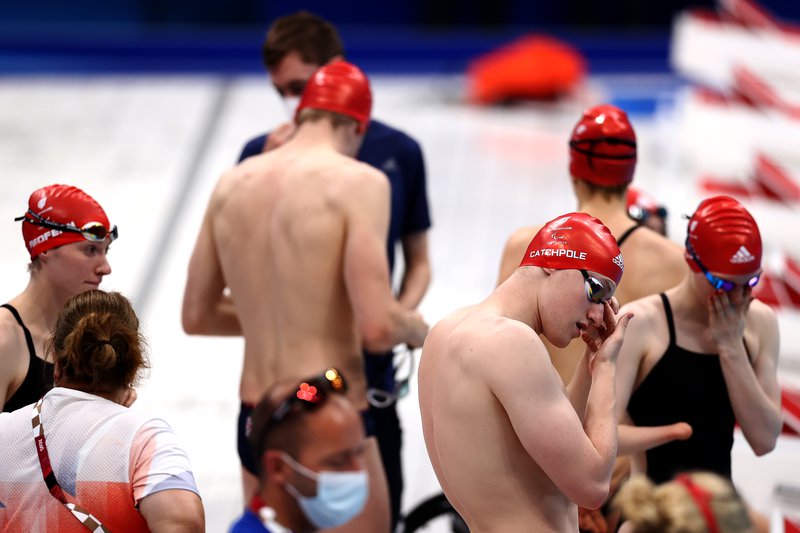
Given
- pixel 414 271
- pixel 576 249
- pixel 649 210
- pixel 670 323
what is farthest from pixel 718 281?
pixel 414 271

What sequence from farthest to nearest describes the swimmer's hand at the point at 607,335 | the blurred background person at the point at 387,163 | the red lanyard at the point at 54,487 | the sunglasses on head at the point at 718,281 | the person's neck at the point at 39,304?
the blurred background person at the point at 387,163
the sunglasses on head at the point at 718,281
the person's neck at the point at 39,304
the swimmer's hand at the point at 607,335
the red lanyard at the point at 54,487

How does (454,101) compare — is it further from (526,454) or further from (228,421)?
(526,454)

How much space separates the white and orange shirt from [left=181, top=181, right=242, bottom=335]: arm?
121 centimetres

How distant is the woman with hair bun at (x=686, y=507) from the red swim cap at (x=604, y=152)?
4.65 ft

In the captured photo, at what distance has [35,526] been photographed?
242cm

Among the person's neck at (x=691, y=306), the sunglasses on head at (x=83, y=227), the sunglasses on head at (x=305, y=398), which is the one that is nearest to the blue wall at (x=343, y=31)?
the sunglasses on head at (x=83, y=227)

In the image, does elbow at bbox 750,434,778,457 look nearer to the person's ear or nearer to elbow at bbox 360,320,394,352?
elbow at bbox 360,320,394,352

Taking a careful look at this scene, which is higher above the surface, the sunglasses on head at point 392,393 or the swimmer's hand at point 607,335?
the swimmer's hand at point 607,335

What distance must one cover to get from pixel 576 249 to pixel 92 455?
1118 millimetres

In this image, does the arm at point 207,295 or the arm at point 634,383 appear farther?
the arm at point 207,295

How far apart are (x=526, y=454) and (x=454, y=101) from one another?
9883 millimetres

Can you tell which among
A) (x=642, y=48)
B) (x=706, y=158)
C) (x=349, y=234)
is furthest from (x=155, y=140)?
(x=349, y=234)

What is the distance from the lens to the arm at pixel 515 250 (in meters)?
3.41

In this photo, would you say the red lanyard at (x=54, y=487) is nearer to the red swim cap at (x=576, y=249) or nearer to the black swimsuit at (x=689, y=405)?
the red swim cap at (x=576, y=249)
